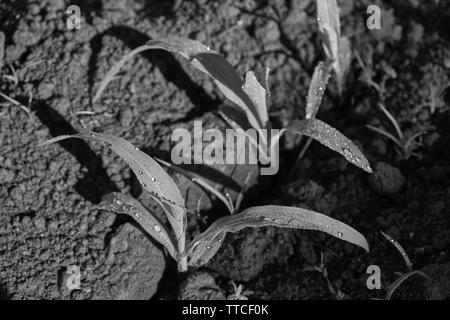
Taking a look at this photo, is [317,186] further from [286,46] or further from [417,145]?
[286,46]

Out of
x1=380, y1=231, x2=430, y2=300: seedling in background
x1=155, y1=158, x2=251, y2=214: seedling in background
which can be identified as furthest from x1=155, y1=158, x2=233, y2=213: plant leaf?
x1=380, y1=231, x2=430, y2=300: seedling in background

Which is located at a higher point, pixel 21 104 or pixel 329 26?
pixel 329 26

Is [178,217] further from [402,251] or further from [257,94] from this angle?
[402,251]

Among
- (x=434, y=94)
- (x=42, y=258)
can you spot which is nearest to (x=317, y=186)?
(x=434, y=94)

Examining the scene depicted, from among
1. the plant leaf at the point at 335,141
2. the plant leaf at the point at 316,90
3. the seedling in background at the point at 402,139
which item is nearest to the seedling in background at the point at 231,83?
the plant leaf at the point at 335,141

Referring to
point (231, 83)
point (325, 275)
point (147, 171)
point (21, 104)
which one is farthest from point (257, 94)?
point (21, 104)

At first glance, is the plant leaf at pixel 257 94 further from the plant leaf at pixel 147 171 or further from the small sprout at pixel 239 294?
the small sprout at pixel 239 294

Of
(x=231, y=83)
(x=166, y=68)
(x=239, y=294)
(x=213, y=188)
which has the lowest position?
(x=239, y=294)
